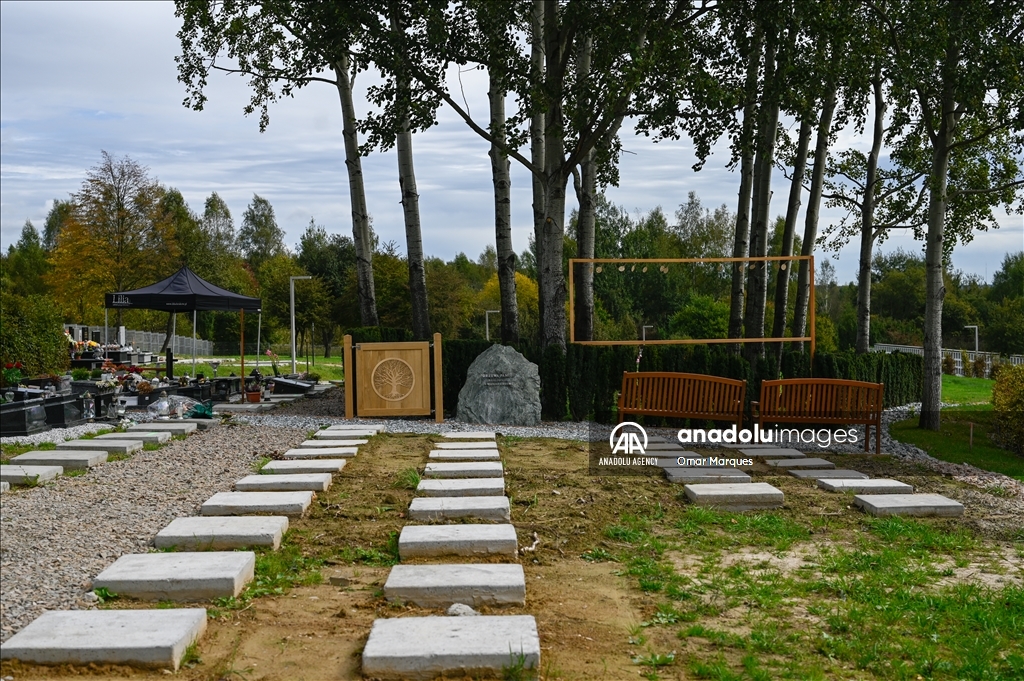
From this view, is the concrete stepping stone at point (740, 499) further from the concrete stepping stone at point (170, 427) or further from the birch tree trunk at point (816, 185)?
the birch tree trunk at point (816, 185)

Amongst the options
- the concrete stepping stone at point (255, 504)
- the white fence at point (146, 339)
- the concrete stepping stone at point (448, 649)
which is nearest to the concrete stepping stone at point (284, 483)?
the concrete stepping stone at point (255, 504)

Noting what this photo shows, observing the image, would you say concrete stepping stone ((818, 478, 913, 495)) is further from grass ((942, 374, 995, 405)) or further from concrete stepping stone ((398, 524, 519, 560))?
grass ((942, 374, 995, 405))

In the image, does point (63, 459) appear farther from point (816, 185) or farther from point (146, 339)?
point (146, 339)

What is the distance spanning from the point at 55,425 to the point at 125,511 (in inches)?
218

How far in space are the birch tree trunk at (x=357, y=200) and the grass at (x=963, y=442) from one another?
8666 mm

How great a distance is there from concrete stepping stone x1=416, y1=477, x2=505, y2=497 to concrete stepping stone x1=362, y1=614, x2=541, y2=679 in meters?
2.82

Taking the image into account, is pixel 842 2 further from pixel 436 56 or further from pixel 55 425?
pixel 55 425

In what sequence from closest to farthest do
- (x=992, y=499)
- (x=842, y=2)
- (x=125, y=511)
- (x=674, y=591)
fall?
(x=674, y=591), (x=125, y=511), (x=992, y=499), (x=842, y=2)

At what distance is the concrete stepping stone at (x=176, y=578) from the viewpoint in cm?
411

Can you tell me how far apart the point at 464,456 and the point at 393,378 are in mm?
3994

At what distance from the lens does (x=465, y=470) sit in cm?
736

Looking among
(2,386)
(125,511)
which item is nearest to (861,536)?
(125,511)

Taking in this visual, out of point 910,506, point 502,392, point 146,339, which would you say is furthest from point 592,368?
point 146,339

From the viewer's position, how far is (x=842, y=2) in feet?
37.6
